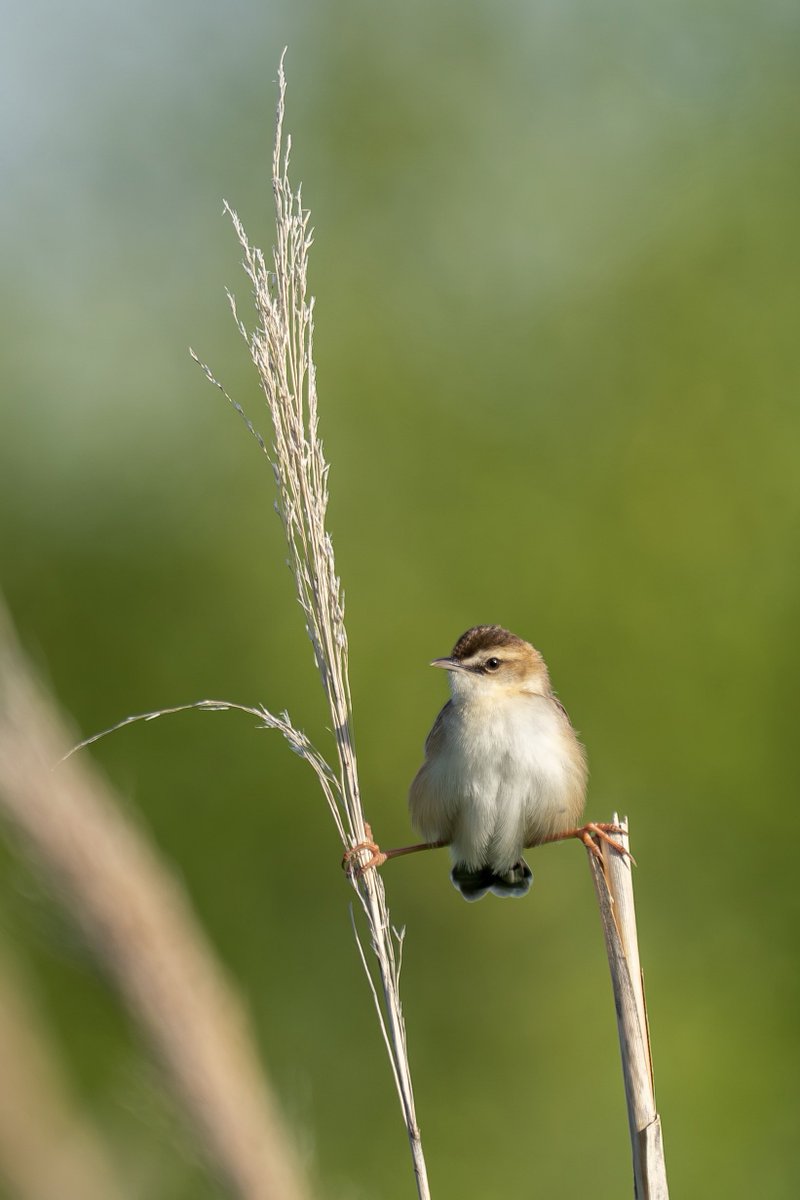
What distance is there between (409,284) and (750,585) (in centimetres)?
276

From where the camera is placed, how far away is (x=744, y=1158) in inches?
239

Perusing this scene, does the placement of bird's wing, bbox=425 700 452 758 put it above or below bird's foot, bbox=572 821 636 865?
above

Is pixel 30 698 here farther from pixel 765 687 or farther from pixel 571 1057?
pixel 765 687

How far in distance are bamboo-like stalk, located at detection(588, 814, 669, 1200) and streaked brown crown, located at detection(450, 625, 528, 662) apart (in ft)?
4.99

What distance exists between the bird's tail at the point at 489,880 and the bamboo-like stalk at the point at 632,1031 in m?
1.41

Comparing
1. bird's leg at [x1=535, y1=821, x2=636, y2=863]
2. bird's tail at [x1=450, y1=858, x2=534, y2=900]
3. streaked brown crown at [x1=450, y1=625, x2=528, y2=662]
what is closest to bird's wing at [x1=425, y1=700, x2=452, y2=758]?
streaked brown crown at [x1=450, y1=625, x2=528, y2=662]

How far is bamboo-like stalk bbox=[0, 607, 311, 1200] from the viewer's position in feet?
5.24

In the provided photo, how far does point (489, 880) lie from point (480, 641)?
0.73m

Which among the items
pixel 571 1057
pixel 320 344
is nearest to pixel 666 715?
pixel 571 1057

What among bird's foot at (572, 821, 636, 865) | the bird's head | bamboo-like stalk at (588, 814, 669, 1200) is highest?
the bird's head

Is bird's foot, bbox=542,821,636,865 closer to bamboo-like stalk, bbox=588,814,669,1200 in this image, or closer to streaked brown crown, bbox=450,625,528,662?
bamboo-like stalk, bbox=588,814,669,1200

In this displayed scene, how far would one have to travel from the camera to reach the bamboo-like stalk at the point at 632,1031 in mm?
1993

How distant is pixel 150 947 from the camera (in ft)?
5.65

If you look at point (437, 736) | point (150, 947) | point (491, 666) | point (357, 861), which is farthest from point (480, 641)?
point (150, 947)
